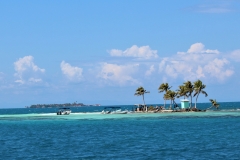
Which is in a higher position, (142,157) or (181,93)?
(181,93)

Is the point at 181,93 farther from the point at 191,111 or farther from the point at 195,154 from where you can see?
the point at 195,154

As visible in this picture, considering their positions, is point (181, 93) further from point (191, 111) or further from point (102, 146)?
point (102, 146)

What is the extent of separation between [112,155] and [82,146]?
8288 mm

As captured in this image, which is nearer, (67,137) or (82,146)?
(82,146)

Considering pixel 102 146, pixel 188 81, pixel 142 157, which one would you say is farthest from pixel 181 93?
pixel 142 157

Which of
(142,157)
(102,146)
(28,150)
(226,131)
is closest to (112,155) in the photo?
(142,157)

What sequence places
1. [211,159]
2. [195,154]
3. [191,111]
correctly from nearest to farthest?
1. [211,159]
2. [195,154]
3. [191,111]

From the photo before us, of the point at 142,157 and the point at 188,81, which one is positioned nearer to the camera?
the point at 142,157

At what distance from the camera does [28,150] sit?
49.4 meters

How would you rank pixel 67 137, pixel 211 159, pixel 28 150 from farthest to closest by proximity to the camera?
pixel 67 137 < pixel 28 150 < pixel 211 159

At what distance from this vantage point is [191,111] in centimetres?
13250

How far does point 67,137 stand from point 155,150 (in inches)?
787

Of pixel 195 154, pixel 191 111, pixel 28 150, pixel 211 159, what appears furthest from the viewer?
pixel 191 111

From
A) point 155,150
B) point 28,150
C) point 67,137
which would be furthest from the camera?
point 67,137
